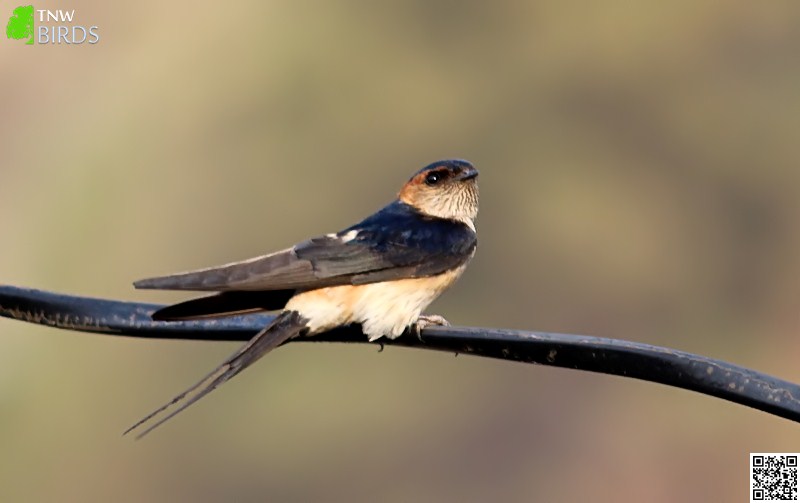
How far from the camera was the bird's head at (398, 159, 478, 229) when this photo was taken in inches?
166

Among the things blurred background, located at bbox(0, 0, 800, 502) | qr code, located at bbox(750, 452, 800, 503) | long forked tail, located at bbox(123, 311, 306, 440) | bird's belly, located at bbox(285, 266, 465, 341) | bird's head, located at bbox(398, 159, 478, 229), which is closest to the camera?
long forked tail, located at bbox(123, 311, 306, 440)

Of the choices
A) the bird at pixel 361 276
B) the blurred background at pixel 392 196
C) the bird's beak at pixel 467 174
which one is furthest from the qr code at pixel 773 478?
the blurred background at pixel 392 196

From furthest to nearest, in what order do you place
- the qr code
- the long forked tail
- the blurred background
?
1. the blurred background
2. the qr code
3. the long forked tail

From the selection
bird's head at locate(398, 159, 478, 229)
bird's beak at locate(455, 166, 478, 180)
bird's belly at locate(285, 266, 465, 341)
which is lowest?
bird's belly at locate(285, 266, 465, 341)

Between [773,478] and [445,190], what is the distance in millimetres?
1357

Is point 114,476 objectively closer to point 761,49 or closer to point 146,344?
point 146,344

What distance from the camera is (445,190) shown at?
4.26 meters

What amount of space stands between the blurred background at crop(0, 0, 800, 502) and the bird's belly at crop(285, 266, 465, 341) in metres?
7.90

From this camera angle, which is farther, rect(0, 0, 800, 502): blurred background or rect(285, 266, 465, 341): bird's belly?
rect(0, 0, 800, 502): blurred background

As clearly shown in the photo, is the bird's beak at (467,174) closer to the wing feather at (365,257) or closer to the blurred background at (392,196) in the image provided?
the wing feather at (365,257)

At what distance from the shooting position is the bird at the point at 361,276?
9.95ft

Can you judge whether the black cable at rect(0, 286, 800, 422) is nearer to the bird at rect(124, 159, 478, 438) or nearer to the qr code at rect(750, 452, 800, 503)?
the bird at rect(124, 159, 478, 438)

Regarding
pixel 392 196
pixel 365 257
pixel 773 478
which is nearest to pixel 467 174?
pixel 365 257

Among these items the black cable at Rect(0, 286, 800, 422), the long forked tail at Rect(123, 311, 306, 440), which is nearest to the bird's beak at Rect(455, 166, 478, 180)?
the long forked tail at Rect(123, 311, 306, 440)
